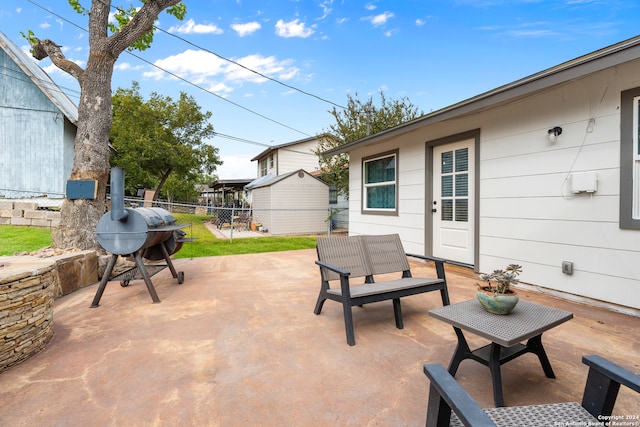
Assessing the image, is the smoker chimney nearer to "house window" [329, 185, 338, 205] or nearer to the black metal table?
the black metal table

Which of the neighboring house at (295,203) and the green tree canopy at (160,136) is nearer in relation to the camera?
the neighboring house at (295,203)

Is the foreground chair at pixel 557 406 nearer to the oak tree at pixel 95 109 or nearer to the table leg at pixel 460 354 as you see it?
the table leg at pixel 460 354

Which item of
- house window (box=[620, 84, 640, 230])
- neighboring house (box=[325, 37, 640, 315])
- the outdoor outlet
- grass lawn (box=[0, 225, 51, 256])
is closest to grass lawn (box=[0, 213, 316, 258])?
grass lawn (box=[0, 225, 51, 256])

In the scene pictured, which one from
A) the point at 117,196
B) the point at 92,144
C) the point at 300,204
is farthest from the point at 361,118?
the point at 117,196

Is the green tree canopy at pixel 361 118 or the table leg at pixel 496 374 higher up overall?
the green tree canopy at pixel 361 118


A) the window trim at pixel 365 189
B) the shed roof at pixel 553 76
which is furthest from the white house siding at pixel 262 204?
the shed roof at pixel 553 76

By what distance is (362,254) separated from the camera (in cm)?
331

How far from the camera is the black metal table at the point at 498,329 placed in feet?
5.57

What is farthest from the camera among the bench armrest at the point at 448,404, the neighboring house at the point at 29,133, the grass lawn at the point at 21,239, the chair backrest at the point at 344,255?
the neighboring house at the point at 29,133

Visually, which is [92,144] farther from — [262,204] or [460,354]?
[262,204]

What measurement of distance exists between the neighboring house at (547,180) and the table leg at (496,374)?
2.71m

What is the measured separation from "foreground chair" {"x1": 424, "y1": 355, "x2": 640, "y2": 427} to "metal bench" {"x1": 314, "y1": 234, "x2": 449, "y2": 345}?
140cm

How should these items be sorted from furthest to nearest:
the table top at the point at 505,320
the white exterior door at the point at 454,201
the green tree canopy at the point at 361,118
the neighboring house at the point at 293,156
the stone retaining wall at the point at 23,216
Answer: the neighboring house at the point at 293,156 < the green tree canopy at the point at 361,118 < the stone retaining wall at the point at 23,216 < the white exterior door at the point at 454,201 < the table top at the point at 505,320

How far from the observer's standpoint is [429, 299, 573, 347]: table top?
1.67 m
